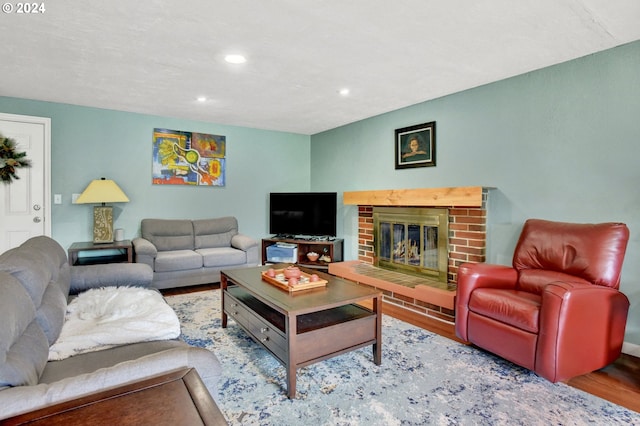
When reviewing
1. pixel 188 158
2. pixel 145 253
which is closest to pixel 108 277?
pixel 145 253

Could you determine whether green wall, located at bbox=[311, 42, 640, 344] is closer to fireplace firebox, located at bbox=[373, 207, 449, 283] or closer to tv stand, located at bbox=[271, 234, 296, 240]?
fireplace firebox, located at bbox=[373, 207, 449, 283]

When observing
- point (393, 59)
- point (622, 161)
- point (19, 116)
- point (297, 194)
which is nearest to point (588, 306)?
point (622, 161)

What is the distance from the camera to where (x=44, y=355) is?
4.58 feet

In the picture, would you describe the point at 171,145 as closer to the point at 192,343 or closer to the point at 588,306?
the point at 192,343

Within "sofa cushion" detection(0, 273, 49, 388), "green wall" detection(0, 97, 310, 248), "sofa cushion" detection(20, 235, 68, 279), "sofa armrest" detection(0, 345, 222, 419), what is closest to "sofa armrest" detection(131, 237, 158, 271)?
"green wall" detection(0, 97, 310, 248)

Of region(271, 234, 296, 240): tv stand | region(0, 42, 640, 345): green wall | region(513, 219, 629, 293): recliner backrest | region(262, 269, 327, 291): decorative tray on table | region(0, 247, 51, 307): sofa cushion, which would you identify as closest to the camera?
region(0, 247, 51, 307): sofa cushion

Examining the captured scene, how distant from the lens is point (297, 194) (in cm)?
518

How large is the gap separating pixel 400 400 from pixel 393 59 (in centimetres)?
240

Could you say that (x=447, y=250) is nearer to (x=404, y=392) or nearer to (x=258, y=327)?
(x=404, y=392)

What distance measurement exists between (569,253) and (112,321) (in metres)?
3.00

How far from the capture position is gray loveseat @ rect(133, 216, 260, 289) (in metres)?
3.96

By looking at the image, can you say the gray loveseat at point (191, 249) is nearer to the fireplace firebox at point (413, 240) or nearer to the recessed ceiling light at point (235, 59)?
the fireplace firebox at point (413, 240)

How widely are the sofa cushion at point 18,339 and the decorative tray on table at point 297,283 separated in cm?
137

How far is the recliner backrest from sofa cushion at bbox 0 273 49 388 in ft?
9.63
